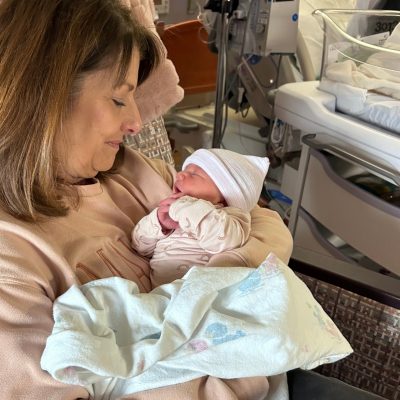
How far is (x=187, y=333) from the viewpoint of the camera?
2.47 ft

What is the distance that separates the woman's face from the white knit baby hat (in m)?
0.19

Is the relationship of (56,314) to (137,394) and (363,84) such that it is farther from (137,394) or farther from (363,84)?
(363,84)

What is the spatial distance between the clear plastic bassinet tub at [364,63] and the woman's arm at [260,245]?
0.59m

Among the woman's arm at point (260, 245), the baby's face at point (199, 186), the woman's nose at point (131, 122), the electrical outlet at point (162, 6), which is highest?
the electrical outlet at point (162, 6)

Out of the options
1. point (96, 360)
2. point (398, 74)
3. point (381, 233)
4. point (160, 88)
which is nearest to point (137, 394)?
point (96, 360)

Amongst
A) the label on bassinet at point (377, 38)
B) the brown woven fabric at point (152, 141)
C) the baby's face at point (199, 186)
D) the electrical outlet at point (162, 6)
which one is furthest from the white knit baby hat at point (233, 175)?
the electrical outlet at point (162, 6)

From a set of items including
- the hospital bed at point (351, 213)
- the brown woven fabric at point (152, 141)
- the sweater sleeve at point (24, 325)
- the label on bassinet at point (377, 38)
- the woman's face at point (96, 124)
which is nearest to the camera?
the sweater sleeve at point (24, 325)

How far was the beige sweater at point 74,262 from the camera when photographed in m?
0.71

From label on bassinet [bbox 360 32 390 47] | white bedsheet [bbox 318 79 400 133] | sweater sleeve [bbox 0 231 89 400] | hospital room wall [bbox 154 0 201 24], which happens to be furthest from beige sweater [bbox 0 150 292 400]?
hospital room wall [bbox 154 0 201 24]

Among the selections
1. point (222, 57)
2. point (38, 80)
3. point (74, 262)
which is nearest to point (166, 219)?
point (74, 262)

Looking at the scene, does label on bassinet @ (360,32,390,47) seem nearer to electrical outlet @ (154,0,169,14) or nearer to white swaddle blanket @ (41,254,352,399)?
white swaddle blanket @ (41,254,352,399)

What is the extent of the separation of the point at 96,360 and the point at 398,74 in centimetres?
124

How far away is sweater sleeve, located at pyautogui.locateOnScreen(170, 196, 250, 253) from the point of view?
94 cm

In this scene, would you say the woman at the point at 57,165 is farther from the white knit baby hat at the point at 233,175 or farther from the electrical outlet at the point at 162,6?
the electrical outlet at the point at 162,6
